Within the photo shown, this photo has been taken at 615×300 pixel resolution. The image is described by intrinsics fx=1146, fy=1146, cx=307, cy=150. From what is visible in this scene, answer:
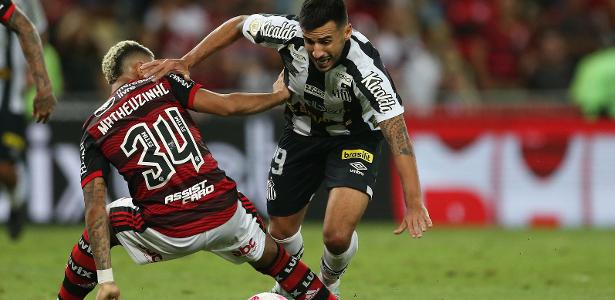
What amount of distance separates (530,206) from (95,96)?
586cm

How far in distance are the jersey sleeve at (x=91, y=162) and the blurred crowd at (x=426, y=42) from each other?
8709 millimetres

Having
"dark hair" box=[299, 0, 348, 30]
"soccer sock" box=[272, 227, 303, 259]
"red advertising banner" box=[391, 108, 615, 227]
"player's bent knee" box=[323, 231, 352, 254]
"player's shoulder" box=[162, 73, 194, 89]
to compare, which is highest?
"dark hair" box=[299, 0, 348, 30]

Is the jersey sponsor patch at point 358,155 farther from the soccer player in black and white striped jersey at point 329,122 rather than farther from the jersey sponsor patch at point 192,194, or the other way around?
the jersey sponsor patch at point 192,194

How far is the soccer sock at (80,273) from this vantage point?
283 inches

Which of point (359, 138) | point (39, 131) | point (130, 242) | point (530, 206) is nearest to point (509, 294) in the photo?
point (359, 138)

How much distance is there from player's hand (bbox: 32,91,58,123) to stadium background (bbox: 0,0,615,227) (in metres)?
6.27

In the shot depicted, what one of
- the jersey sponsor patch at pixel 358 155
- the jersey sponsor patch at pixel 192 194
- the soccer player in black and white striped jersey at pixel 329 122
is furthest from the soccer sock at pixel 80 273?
the jersey sponsor patch at pixel 358 155

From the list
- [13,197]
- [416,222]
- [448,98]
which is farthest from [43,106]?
[448,98]

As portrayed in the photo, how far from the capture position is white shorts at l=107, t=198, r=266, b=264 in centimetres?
688

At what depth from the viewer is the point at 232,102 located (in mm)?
7074

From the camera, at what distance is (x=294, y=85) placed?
7.88m

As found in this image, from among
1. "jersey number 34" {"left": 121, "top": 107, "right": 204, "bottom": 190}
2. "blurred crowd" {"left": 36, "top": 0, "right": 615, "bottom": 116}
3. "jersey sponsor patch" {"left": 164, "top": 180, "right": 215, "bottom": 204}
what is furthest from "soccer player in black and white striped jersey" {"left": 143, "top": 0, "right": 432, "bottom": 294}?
"blurred crowd" {"left": 36, "top": 0, "right": 615, "bottom": 116}

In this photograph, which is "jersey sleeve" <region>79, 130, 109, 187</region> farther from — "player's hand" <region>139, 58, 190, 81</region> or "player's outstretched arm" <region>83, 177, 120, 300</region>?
"player's hand" <region>139, 58, 190, 81</region>

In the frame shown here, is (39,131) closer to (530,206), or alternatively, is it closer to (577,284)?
(530,206)
